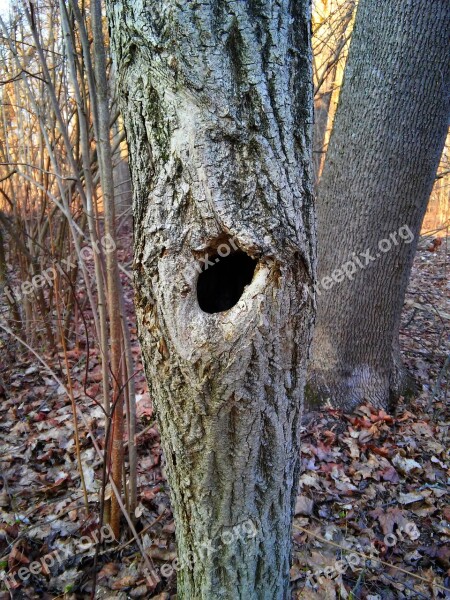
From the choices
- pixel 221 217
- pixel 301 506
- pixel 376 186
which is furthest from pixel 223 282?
pixel 376 186

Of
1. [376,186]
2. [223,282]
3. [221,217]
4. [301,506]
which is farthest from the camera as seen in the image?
Answer: [376,186]

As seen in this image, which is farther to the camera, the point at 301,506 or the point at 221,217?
the point at 301,506

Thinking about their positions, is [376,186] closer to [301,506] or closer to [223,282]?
[223,282]

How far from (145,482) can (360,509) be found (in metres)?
1.31

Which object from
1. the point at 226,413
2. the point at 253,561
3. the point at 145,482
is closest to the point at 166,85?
the point at 226,413

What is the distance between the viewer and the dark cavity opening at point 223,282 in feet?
3.96

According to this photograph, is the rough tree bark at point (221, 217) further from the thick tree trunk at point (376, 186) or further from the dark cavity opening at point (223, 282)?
the thick tree trunk at point (376, 186)

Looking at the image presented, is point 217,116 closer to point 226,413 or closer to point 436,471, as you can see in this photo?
point 226,413

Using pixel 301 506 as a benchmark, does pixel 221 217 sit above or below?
above

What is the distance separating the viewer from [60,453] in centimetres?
263

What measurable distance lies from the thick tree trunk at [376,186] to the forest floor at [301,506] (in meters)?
0.42

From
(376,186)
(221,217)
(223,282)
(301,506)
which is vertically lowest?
(301,506)

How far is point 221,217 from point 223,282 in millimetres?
322

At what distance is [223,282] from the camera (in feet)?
4.18
